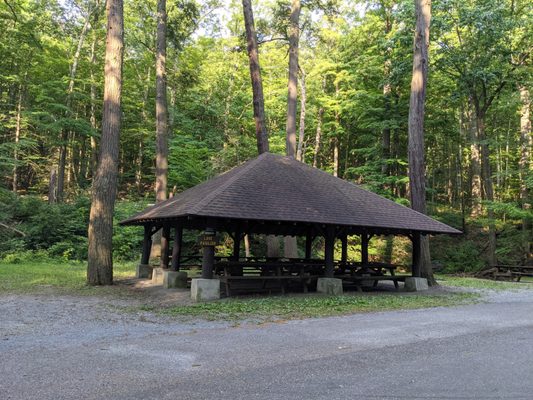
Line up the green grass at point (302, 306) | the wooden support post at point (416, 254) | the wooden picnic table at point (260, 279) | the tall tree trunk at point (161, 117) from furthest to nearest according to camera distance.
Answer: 1. the tall tree trunk at point (161, 117)
2. the wooden support post at point (416, 254)
3. the wooden picnic table at point (260, 279)
4. the green grass at point (302, 306)

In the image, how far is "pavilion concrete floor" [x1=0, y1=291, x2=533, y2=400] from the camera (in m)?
4.16

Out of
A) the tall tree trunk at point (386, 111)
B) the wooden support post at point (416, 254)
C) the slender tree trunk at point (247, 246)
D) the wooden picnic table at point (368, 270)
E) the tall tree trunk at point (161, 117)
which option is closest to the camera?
the wooden support post at point (416, 254)

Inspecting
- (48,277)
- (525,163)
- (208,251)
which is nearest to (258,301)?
(208,251)

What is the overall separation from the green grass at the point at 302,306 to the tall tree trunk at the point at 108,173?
4.53m

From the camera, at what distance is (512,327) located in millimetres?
7609

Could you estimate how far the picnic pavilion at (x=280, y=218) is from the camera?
1084 cm

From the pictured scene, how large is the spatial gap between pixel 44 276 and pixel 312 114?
19.0 meters

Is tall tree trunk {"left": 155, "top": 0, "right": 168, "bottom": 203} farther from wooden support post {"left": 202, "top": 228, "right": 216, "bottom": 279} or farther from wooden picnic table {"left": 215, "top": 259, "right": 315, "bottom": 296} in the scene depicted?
wooden support post {"left": 202, "top": 228, "right": 216, "bottom": 279}

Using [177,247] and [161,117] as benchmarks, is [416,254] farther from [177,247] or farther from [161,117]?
[161,117]

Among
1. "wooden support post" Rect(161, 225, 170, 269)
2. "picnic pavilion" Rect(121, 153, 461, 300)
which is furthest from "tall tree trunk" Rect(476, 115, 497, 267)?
"wooden support post" Rect(161, 225, 170, 269)

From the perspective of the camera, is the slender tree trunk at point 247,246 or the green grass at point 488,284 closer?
the green grass at point 488,284

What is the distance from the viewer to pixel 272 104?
28672mm

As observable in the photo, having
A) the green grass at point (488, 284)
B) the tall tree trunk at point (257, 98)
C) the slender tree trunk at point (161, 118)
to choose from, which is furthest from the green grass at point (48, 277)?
the green grass at point (488, 284)

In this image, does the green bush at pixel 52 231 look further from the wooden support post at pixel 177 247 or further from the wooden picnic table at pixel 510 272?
the wooden picnic table at pixel 510 272
